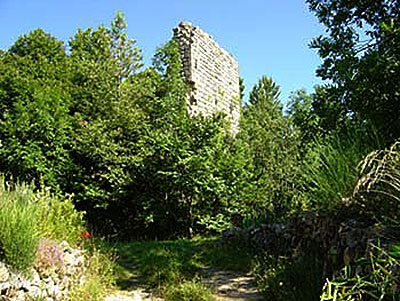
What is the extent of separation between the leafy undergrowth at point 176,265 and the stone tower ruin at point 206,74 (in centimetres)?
506

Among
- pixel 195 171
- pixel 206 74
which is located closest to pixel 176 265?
pixel 195 171

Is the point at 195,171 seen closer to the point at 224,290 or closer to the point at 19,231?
the point at 224,290

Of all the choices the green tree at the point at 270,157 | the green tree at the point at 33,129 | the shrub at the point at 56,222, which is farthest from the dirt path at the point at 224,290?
the green tree at the point at 33,129

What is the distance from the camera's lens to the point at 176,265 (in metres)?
4.76

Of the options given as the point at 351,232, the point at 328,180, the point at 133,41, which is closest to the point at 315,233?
the point at 328,180

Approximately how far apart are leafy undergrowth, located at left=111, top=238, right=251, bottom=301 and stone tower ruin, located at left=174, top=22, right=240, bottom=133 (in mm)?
5064

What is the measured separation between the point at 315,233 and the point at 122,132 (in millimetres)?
7103

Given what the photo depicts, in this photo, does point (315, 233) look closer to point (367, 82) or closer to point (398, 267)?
point (367, 82)

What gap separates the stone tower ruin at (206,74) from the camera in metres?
11.1

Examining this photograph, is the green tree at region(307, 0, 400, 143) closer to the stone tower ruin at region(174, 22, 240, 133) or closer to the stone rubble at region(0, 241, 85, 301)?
the stone rubble at region(0, 241, 85, 301)

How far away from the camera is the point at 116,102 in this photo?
396 inches

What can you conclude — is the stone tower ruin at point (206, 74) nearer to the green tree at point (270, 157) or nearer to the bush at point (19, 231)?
the green tree at point (270, 157)

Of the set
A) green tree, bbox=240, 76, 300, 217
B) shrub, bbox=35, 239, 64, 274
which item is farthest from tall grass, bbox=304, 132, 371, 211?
green tree, bbox=240, 76, 300, 217

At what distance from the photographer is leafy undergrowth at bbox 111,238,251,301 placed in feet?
12.6
